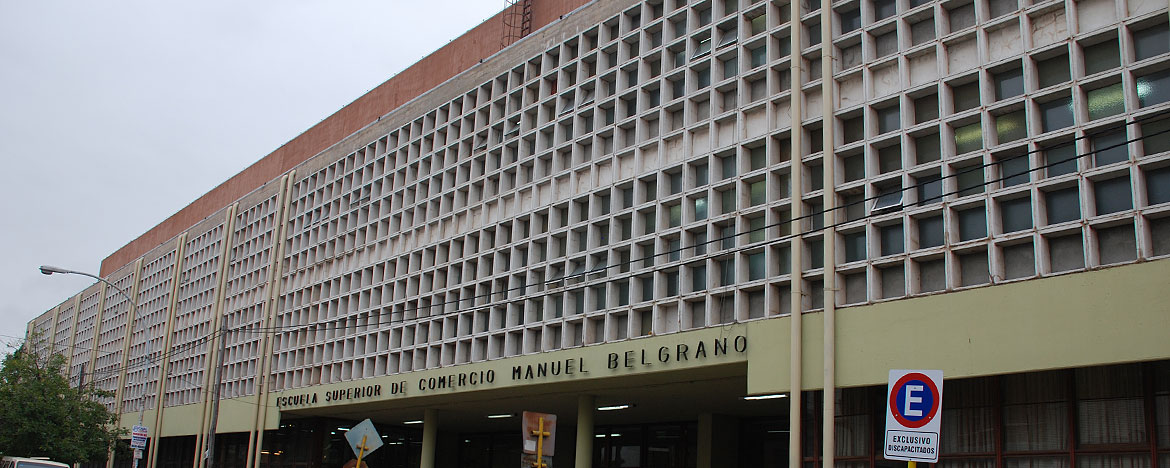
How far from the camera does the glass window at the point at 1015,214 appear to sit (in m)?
15.6

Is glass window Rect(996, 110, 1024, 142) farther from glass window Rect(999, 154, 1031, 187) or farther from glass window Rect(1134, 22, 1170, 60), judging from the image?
glass window Rect(1134, 22, 1170, 60)

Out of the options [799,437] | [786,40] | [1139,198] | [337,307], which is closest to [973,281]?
[1139,198]

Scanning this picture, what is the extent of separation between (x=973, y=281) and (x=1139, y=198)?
2.75m

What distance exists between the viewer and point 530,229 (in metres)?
25.7

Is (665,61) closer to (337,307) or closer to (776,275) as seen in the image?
(776,275)

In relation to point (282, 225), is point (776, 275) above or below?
below

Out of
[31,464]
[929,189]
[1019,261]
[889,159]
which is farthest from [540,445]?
[31,464]

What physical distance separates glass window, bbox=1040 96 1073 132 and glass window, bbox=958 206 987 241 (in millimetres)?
1628

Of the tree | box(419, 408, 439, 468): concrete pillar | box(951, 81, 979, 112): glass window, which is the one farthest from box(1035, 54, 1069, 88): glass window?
the tree

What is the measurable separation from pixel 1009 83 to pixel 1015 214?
2.27 m

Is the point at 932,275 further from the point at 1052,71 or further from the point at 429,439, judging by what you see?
the point at 429,439

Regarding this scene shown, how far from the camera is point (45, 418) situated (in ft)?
131

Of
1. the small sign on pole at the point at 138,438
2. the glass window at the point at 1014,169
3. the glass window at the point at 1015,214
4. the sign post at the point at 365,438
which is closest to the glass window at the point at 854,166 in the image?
the glass window at the point at 1014,169

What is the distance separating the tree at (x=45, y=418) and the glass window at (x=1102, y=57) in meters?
38.1
